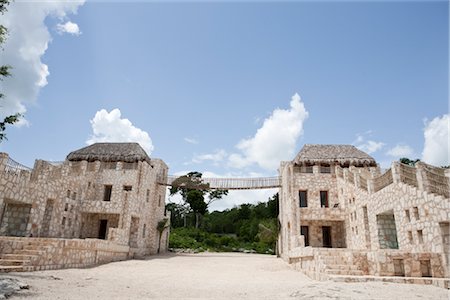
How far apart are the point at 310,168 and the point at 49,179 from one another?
1582cm

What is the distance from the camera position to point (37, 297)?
16.9 feet

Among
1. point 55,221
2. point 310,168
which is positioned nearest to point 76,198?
point 55,221

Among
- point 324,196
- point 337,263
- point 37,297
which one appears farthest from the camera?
point 324,196

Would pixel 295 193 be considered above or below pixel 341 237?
above

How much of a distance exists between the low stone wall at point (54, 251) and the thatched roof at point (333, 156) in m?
13.5

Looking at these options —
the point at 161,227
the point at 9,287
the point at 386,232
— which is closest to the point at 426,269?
the point at 386,232

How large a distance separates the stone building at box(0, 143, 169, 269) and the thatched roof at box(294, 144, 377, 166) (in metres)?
10.7

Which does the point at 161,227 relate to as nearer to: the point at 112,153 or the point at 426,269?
the point at 112,153

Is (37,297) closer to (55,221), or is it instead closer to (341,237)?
(55,221)

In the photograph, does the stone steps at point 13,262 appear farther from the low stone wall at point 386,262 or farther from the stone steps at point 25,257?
the low stone wall at point 386,262

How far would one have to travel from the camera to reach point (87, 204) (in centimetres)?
1964

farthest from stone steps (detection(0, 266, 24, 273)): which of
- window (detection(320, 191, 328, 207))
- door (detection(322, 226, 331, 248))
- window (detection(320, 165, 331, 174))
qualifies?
door (detection(322, 226, 331, 248))

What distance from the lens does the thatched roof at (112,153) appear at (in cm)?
2101

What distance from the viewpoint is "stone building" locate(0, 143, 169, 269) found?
42.4 ft
